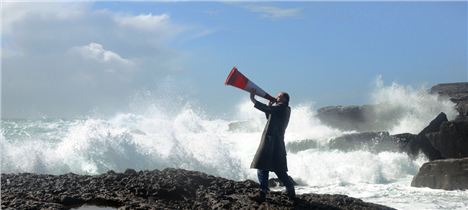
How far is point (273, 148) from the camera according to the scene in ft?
25.1

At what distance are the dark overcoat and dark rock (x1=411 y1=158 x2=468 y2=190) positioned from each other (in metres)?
7.32

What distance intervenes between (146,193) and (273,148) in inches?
71.1

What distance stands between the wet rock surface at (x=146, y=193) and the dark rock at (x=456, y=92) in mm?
23574

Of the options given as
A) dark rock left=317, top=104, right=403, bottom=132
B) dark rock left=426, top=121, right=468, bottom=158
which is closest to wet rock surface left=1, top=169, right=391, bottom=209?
dark rock left=426, top=121, right=468, bottom=158

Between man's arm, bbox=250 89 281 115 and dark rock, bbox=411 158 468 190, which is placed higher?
man's arm, bbox=250 89 281 115

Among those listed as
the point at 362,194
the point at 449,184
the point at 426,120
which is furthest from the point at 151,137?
the point at 426,120

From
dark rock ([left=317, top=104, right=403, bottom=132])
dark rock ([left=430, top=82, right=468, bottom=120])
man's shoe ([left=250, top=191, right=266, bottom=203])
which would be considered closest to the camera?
man's shoe ([left=250, top=191, right=266, bottom=203])

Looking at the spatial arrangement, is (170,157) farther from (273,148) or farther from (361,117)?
(361,117)

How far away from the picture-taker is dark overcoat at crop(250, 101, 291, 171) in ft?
24.9

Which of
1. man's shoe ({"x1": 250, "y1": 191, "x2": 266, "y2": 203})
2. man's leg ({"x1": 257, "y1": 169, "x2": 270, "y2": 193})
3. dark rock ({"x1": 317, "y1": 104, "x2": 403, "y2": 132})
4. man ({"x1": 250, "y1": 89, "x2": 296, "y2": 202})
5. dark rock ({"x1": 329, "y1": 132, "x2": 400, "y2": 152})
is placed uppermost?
dark rock ({"x1": 317, "y1": 104, "x2": 403, "y2": 132})

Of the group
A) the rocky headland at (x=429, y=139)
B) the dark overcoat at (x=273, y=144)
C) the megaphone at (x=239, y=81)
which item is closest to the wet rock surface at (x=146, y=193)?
the dark overcoat at (x=273, y=144)

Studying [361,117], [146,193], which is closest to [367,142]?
[361,117]

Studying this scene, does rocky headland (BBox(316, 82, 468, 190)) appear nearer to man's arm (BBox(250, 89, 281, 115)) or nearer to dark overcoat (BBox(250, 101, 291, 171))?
dark overcoat (BBox(250, 101, 291, 171))

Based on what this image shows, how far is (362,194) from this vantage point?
13.0 meters
